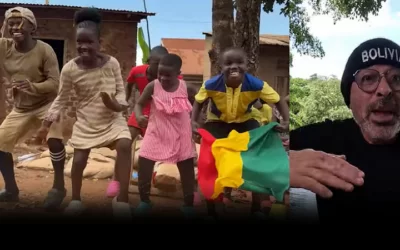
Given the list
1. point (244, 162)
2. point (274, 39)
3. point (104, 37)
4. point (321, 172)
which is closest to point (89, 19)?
point (104, 37)

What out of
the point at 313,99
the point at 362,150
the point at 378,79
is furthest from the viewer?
the point at 313,99

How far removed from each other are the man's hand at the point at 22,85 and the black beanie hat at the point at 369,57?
147cm

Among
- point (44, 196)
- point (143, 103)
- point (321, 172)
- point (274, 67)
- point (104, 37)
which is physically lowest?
point (44, 196)

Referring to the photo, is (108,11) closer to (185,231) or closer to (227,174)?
(227,174)

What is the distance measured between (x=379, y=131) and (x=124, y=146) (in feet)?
3.87

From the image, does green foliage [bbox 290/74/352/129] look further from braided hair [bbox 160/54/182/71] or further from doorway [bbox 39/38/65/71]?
doorway [bbox 39/38/65/71]

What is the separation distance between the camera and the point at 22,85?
2.97m

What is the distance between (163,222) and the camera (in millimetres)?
3076

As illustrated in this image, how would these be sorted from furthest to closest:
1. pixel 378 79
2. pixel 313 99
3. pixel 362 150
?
pixel 313 99
pixel 362 150
pixel 378 79

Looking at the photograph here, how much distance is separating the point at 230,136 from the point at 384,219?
79 cm

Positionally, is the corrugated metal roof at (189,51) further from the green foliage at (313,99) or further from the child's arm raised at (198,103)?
the green foliage at (313,99)

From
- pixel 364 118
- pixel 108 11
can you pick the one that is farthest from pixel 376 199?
pixel 108 11

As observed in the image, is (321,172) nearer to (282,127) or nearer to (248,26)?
(282,127)

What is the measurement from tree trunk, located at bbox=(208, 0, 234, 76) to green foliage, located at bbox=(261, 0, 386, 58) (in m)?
0.17
